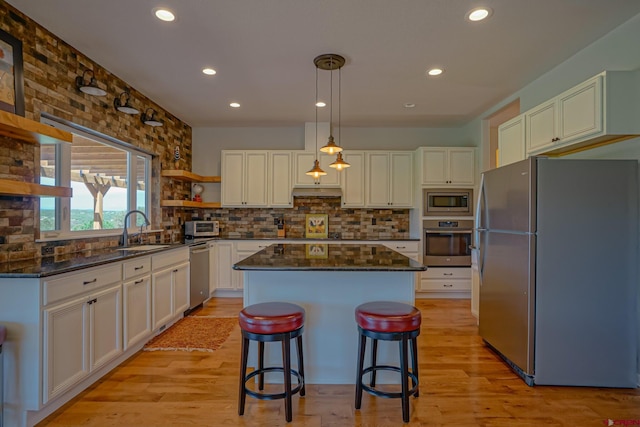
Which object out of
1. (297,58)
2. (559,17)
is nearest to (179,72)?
(297,58)

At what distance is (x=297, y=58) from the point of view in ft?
9.31

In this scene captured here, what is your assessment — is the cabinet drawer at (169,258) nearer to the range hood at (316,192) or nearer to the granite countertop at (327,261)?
the granite countertop at (327,261)

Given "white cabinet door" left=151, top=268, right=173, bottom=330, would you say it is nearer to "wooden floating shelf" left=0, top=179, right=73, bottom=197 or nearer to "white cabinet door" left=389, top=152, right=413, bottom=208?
"wooden floating shelf" left=0, top=179, right=73, bottom=197

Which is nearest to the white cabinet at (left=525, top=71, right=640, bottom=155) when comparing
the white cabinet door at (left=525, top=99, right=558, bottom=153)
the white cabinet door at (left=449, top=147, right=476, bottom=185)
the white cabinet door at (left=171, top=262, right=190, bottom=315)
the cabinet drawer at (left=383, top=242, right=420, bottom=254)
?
the white cabinet door at (left=525, top=99, right=558, bottom=153)

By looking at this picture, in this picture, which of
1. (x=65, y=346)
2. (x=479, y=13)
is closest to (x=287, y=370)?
(x=65, y=346)

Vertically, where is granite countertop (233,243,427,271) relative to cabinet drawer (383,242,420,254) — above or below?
above

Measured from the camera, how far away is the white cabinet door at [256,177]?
16.1 ft

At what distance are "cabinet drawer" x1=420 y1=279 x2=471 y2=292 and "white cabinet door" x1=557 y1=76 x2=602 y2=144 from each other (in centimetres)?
254

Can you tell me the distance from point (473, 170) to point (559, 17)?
101 inches

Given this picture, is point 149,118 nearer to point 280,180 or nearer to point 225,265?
point 280,180

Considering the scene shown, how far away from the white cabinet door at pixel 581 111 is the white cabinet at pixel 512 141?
449 mm

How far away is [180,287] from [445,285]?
349 centimetres

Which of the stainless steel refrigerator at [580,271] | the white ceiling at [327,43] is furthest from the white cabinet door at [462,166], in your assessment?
the stainless steel refrigerator at [580,271]

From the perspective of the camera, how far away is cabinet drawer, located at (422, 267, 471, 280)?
15.0 feet
